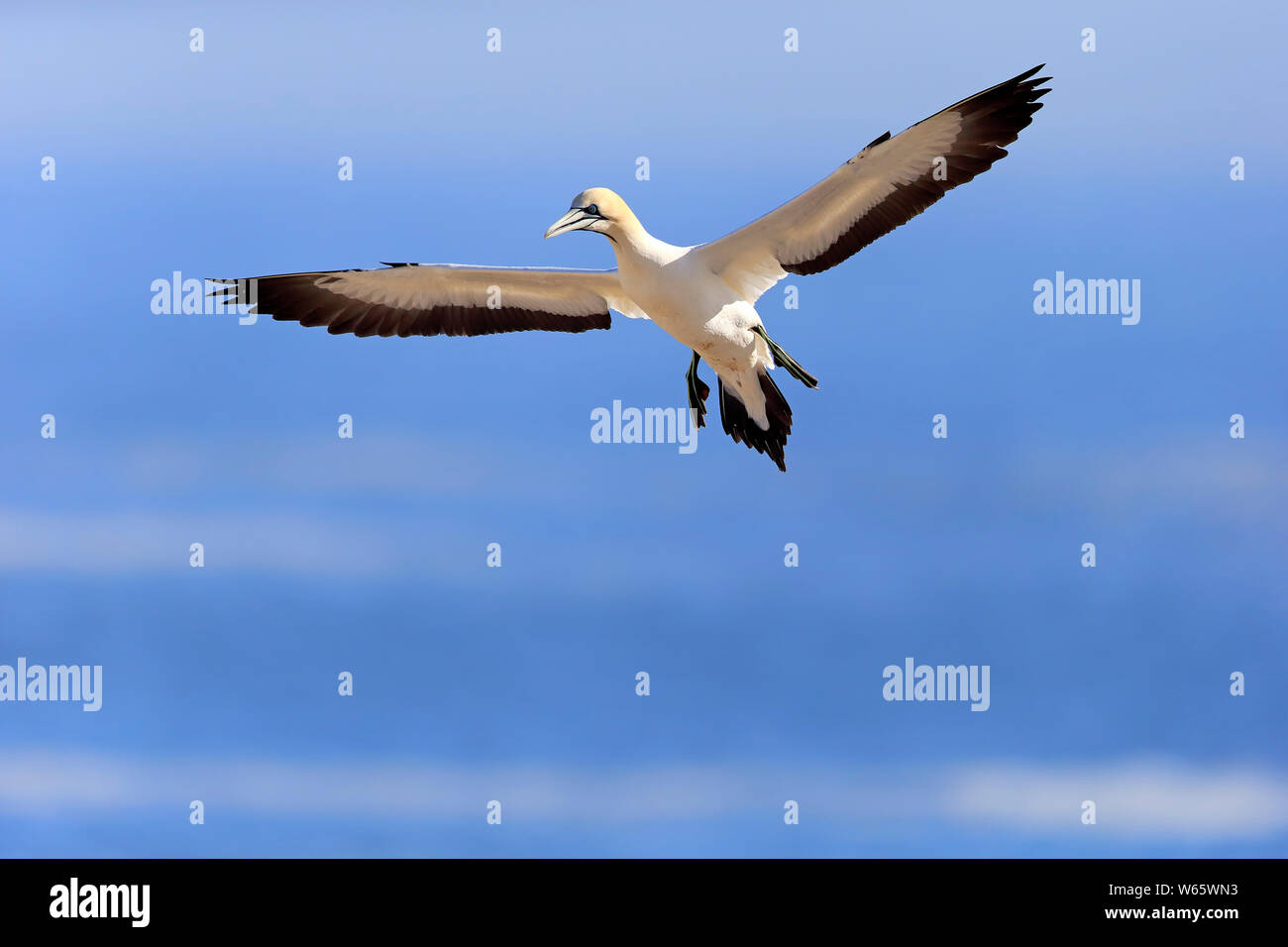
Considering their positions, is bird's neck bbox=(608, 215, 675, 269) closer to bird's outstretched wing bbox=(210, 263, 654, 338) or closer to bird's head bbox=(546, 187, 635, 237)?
bird's head bbox=(546, 187, 635, 237)

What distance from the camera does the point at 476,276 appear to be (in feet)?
70.3

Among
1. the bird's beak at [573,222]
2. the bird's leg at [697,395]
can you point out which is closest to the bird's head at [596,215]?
the bird's beak at [573,222]

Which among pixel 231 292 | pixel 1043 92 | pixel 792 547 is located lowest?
pixel 792 547

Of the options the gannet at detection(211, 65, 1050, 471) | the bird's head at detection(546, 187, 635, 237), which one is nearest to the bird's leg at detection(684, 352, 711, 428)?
the gannet at detection(211, 65, 1050, 471)

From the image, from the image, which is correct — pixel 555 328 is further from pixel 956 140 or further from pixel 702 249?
pixel 956 140

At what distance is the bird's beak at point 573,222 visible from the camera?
19875 millimetres

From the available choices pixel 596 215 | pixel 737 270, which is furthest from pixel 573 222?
pixel 737 270

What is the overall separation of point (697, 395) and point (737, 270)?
1.62 m

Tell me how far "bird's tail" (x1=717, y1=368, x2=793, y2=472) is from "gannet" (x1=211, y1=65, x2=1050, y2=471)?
0.01 m

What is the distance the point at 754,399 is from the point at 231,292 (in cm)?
650

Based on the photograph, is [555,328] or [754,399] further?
[555,328]

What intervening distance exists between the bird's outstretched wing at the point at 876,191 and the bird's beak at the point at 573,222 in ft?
4.45

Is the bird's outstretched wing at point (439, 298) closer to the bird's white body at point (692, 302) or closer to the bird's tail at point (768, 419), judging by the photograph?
the bird's white body at point (692, 302)
